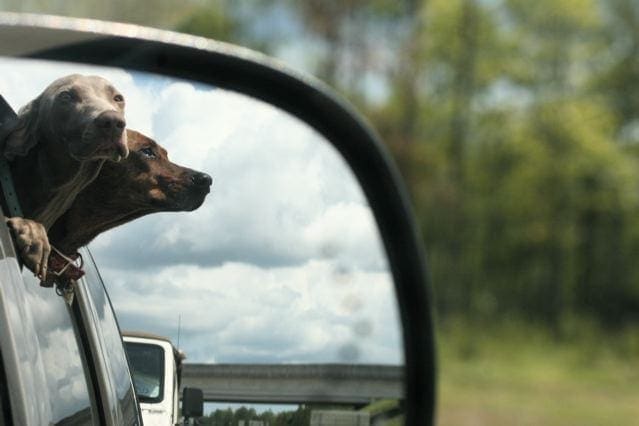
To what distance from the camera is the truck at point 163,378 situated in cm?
111

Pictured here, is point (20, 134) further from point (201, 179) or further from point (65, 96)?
point (201, 179)

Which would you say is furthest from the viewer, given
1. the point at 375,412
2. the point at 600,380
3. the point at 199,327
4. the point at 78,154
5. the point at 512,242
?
the point at 512,242

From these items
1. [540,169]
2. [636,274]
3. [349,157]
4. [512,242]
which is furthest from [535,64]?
[349,157]

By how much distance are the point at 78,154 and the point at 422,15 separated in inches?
1481

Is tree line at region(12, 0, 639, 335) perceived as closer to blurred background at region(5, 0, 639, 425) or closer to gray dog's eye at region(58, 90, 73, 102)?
blurred background at region(5, 0, 639, 425)

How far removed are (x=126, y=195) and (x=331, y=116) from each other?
27.8 inches

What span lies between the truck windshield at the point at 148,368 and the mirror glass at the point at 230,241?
0.02 metres

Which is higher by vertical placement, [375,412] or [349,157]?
[349,157]

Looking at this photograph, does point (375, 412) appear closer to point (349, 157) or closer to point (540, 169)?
point (349, 157)

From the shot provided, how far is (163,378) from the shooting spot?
112 centimetres

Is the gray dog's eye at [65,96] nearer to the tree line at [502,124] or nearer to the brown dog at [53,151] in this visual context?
the brown dog at [53,151]

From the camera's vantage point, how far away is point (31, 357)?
1.07 m

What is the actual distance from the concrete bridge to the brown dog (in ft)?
0.64

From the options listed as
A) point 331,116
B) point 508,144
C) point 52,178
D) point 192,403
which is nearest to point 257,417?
point 192,403
